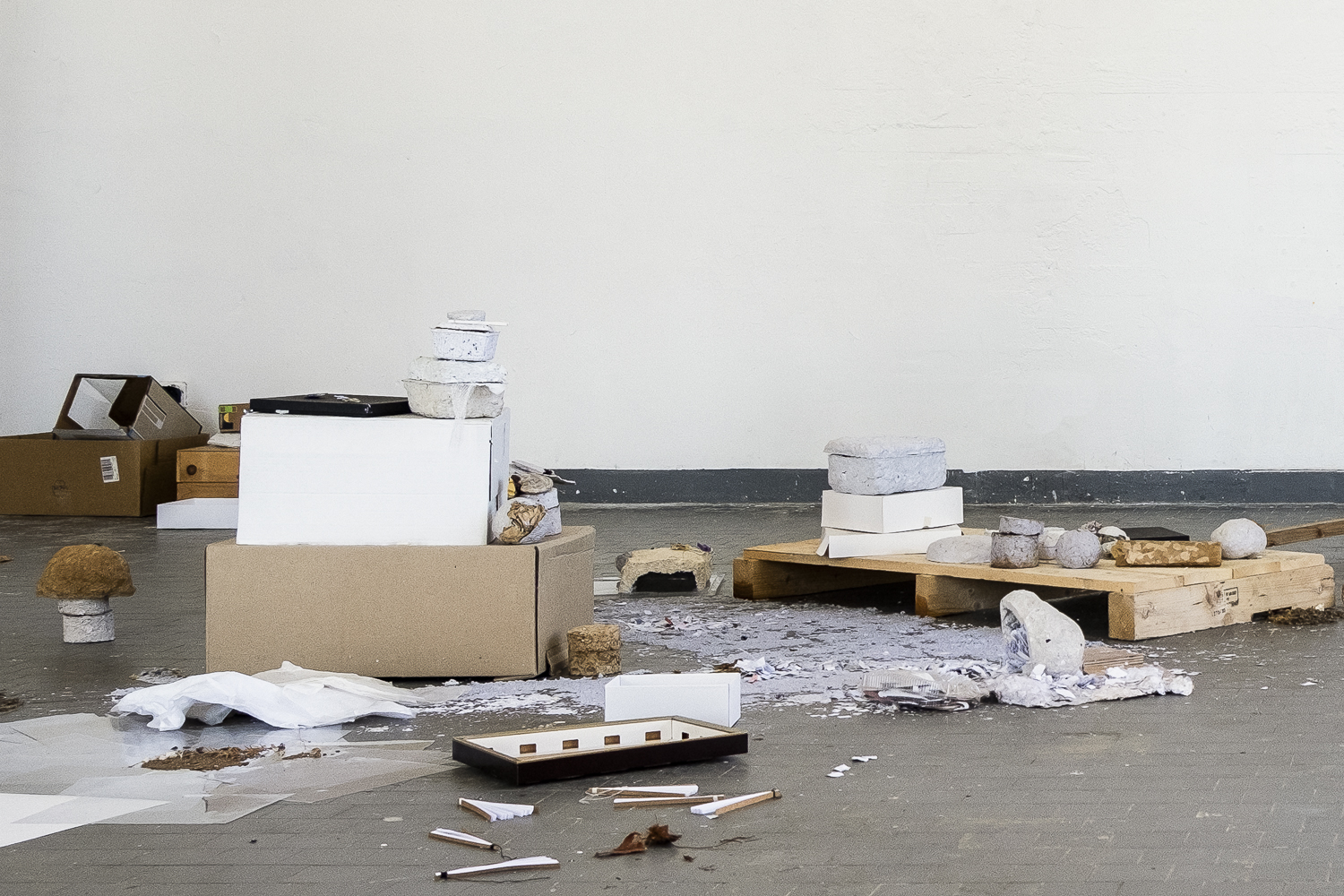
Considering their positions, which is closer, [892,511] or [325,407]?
[325,407]

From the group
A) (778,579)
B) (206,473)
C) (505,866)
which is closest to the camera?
(505,866)

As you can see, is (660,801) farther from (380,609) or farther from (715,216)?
(715,216)

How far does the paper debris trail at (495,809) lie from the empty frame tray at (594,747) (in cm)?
16

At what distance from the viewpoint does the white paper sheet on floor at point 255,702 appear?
12.5 feet

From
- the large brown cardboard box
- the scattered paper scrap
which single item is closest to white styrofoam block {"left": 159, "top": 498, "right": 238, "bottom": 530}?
the large brown cardboard box

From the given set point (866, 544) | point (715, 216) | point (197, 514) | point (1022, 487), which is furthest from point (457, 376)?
point (1022, 487)

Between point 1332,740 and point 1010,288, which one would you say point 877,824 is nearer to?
point 1332,740

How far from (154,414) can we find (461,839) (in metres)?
8.10

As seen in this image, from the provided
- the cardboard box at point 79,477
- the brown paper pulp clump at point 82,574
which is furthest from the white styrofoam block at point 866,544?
the cardboard box at point 79,477

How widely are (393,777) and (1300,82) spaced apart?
904cm

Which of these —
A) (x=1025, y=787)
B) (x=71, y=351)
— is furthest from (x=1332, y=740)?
(x=71, y=351)

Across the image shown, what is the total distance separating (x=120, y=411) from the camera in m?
10.3

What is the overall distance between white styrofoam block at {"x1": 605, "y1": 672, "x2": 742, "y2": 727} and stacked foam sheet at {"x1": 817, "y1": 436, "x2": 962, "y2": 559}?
231 cm

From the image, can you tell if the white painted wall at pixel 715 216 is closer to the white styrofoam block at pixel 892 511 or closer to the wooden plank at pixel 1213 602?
the white styrofoam block at pixel 892 511
